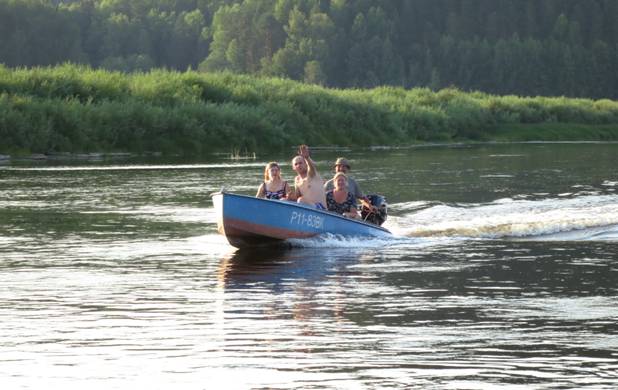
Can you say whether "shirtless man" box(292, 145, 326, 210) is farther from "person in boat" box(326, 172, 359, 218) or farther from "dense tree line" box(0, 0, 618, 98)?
"dense tree line" box(0, 0, 618, 98)

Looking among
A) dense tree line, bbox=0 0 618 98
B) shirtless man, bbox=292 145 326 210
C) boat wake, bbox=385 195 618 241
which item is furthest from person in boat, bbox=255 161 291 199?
dense tree line, bbox=0 0 618 98

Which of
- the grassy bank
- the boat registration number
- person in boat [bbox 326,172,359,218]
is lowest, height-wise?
the boat registration number

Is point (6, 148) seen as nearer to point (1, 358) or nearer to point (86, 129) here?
point (86, 129)

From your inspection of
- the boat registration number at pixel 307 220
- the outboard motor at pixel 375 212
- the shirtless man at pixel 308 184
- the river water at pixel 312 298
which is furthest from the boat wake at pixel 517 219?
the boat registration number at pixel 307 220

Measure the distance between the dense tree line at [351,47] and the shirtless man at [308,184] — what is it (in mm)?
115629

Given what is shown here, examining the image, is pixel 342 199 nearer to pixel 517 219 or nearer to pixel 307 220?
pixel 307 220

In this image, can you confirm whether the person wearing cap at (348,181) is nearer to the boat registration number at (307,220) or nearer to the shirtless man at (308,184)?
the shirtless man at (308,184)

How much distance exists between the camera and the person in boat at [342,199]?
23797 mm

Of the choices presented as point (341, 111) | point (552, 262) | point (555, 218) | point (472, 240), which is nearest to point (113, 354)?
point (552, 262)

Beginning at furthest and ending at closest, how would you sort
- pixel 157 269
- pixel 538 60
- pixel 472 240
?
pixel 538 60
pixel 472 240
pixel 157 269

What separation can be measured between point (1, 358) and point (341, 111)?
186 feet

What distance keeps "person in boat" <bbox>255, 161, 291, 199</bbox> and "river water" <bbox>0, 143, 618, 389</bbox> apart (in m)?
0.93

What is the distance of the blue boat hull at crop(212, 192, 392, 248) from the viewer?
22.1 m

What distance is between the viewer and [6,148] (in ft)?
168
